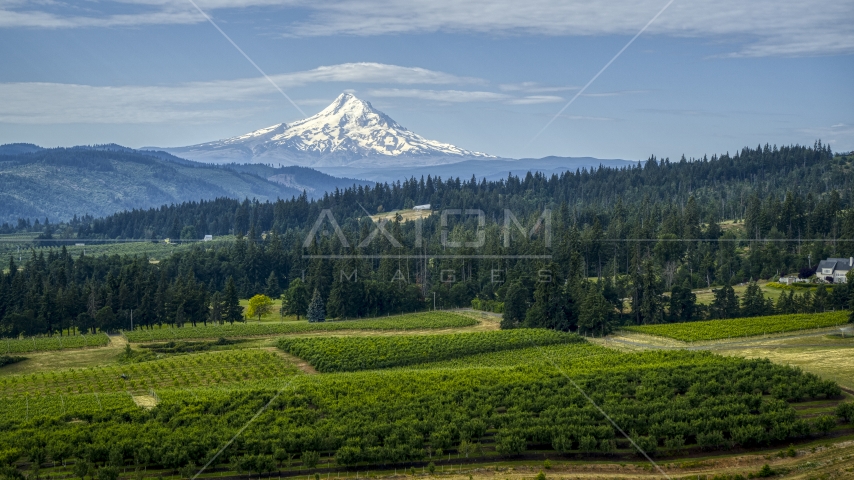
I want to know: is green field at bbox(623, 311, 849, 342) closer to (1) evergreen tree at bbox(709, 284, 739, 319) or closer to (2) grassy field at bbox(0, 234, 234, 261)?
(1) evergreen tree at bbox(709, 284, 739, 319)

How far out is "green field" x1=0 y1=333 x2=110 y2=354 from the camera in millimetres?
64750

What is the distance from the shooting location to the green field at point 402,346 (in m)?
56.6

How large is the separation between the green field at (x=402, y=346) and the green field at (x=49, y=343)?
54.7 feet

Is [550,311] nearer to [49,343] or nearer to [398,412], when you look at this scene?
[398,412]

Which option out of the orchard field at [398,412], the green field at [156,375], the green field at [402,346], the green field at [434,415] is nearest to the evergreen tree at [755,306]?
the green field at [402,346]

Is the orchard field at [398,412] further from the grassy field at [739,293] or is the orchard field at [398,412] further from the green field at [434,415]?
the grassy field at [739,293]

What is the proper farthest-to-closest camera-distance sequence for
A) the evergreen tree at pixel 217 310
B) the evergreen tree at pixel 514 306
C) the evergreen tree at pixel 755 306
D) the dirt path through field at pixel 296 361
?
the evergreen tree at pixel 217 310 → the evergreen tree at pixel 514 306 → the evergreen tree at pixel 755 306 → the dirt path through field at pixel 296 361

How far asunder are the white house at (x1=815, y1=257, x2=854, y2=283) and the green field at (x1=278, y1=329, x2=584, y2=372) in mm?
30821

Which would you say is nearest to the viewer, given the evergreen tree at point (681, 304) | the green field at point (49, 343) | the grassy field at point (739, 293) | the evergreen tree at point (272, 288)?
the green field at point (49, 343)

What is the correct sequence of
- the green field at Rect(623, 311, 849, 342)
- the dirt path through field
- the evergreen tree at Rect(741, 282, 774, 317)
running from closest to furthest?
1. the dirt path through field
2. the green field at Rect(623, 311, 849, 342)
3. the evergreen tree at Rect(741, 282, 774, 317)

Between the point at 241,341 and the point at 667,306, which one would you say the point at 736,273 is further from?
the point at 241,341

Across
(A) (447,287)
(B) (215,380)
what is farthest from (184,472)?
(A) (447,287)

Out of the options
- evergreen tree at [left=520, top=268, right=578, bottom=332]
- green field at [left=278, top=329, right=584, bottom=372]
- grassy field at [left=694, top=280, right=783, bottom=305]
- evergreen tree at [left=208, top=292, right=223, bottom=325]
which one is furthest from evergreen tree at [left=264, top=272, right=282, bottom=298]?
grassy field at [left=694, top=280, right=783, bottom=305]

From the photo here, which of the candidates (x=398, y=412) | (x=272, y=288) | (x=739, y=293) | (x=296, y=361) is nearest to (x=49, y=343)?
(x=296, y=361)
